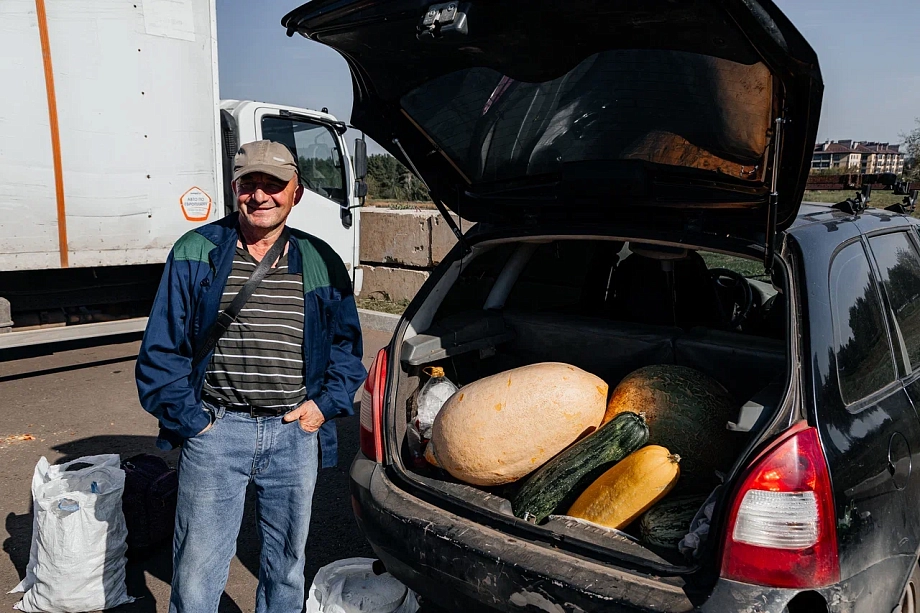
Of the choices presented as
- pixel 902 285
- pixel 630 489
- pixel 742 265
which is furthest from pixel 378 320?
pixel 630 489

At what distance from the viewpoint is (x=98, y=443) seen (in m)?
5.12

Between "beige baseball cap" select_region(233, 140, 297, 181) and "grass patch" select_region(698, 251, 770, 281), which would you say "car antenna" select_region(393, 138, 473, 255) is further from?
"grass patch" select_region(698, 251, 770, 281)

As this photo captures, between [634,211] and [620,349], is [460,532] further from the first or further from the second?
[634,211]

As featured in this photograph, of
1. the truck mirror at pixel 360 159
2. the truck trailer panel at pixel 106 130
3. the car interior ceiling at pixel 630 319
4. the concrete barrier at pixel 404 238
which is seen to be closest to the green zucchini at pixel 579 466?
the car interior ceiling at pixel 630 319

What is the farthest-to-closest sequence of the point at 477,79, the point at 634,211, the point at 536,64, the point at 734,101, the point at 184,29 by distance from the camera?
the point at 184,29
the point at 634,211
the point at 477,79
the point at 536,64
the point at 734,101

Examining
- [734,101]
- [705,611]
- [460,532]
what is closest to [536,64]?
[734,101]

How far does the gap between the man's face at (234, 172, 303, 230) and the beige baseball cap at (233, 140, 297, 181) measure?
0.10 ft

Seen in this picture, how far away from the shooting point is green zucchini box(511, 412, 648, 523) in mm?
2559

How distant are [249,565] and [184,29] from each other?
516 cm

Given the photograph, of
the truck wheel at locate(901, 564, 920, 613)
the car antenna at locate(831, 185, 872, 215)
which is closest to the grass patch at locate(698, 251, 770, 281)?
the car antenna at locate(831, 185, 872, 215)

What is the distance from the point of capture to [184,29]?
6.68 meters

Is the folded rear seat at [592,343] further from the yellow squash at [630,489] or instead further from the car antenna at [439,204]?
the yellow squash at [630,489]

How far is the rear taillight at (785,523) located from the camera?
1923mm

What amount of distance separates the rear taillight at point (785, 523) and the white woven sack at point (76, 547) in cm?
252
